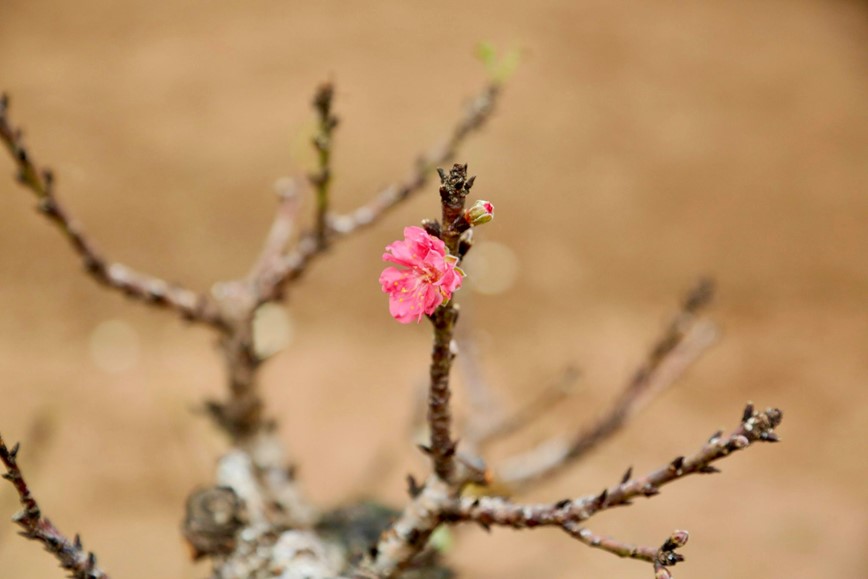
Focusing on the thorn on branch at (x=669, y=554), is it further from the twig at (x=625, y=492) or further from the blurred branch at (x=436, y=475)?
the blurred branch at (x=436, y=475)

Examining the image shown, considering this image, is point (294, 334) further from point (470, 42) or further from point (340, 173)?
point (470, 42)

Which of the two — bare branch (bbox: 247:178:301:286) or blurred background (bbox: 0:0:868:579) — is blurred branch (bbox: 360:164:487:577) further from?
blurred background (bbox: 0:0:868:579)

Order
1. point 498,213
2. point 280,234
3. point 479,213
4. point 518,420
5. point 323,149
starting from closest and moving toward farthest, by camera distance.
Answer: point 479,213 → point 323,149 → point 280,234 → point 518,420 → point 498,213

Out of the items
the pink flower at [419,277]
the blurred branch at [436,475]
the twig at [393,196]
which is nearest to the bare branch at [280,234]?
the twig at [393,196]

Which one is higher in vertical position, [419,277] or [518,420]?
[518,420]

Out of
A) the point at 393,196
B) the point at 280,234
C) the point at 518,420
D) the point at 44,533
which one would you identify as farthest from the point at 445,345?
the point at 518,420

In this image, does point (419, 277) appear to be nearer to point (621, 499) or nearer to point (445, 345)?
point (445, 345)
